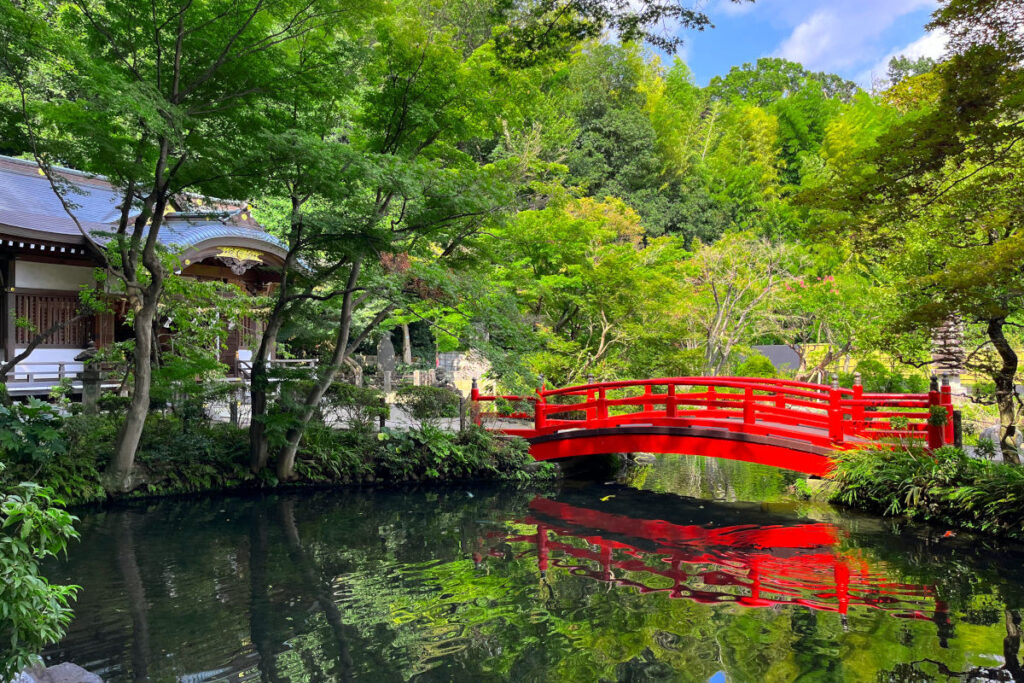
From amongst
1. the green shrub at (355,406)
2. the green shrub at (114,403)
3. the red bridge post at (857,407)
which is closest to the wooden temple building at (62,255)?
the green shrub at (114,403)

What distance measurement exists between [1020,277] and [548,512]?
6823 millimetres

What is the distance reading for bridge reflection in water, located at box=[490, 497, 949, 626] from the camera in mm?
6734

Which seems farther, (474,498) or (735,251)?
(735,251)

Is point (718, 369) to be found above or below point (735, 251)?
below

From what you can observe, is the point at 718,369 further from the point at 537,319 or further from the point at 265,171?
the point at 265,171

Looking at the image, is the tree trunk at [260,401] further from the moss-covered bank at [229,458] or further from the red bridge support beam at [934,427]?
the red bridge support beam at [934,427]

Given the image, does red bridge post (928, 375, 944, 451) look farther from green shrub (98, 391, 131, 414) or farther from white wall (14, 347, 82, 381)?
white wall (14, 347, 82, 381)

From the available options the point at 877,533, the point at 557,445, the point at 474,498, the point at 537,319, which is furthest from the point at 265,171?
the point at 877,533

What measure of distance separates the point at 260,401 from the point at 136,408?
1894 millimetres

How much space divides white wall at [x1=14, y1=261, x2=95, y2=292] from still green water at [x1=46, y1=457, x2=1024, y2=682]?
22.6 ft

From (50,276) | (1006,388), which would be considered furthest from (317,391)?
(1006,388)

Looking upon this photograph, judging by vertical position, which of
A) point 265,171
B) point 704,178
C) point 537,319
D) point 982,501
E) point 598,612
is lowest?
point 598,612

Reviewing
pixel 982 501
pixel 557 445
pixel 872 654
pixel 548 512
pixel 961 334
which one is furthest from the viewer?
pixel 961 334

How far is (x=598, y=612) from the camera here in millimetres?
6406
